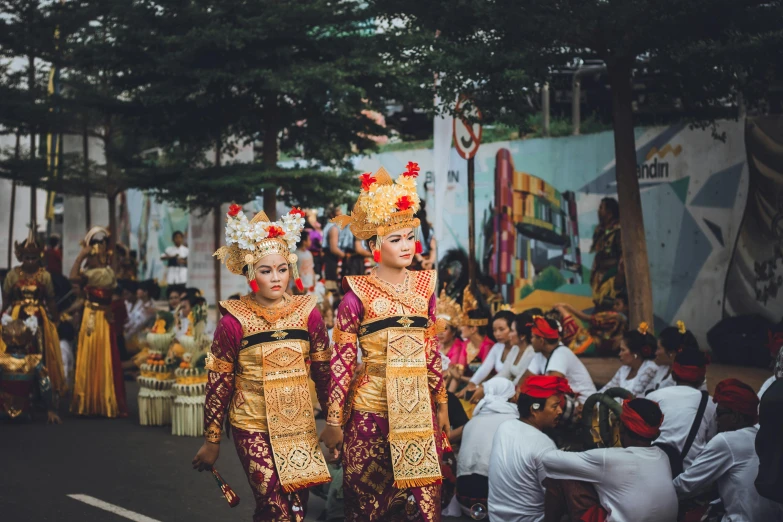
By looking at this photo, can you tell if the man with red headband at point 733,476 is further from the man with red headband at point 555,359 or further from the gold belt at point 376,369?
the man with red headband at point 555,359

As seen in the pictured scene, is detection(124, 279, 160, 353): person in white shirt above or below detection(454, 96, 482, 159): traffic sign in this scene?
below

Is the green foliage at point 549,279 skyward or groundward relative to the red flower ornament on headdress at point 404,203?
groundward

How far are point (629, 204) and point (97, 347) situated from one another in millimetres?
6400

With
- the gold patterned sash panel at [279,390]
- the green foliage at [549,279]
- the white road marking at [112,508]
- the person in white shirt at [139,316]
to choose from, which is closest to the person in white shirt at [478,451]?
the gold patterned sash panel at [279,390]

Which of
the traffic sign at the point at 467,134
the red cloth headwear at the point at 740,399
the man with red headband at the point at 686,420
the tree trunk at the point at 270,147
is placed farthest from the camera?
the tree trunk at the point at 270,147

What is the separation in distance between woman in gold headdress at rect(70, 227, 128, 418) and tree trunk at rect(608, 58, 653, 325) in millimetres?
6008

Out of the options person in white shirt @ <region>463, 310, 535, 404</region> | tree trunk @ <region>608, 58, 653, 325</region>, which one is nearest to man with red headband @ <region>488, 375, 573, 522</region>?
person in white shirt @ <region>463, 310, 535, 404</region>

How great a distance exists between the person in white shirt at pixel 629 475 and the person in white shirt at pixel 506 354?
351 cm

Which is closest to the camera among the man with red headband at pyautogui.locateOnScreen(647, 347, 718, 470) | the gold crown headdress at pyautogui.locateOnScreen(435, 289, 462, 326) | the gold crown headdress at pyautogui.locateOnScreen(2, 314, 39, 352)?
the man with red headband at pyautogui.locateOnScreen(647, 347, 718, 470)

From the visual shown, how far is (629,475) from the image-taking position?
252 inches

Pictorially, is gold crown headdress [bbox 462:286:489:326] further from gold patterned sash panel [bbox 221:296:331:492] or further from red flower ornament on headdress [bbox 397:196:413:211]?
red flower ornament on headdress [bbox 397:196:413:211]

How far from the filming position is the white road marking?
8094mm

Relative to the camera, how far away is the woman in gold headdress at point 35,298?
1255cm

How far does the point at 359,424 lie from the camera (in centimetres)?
617
